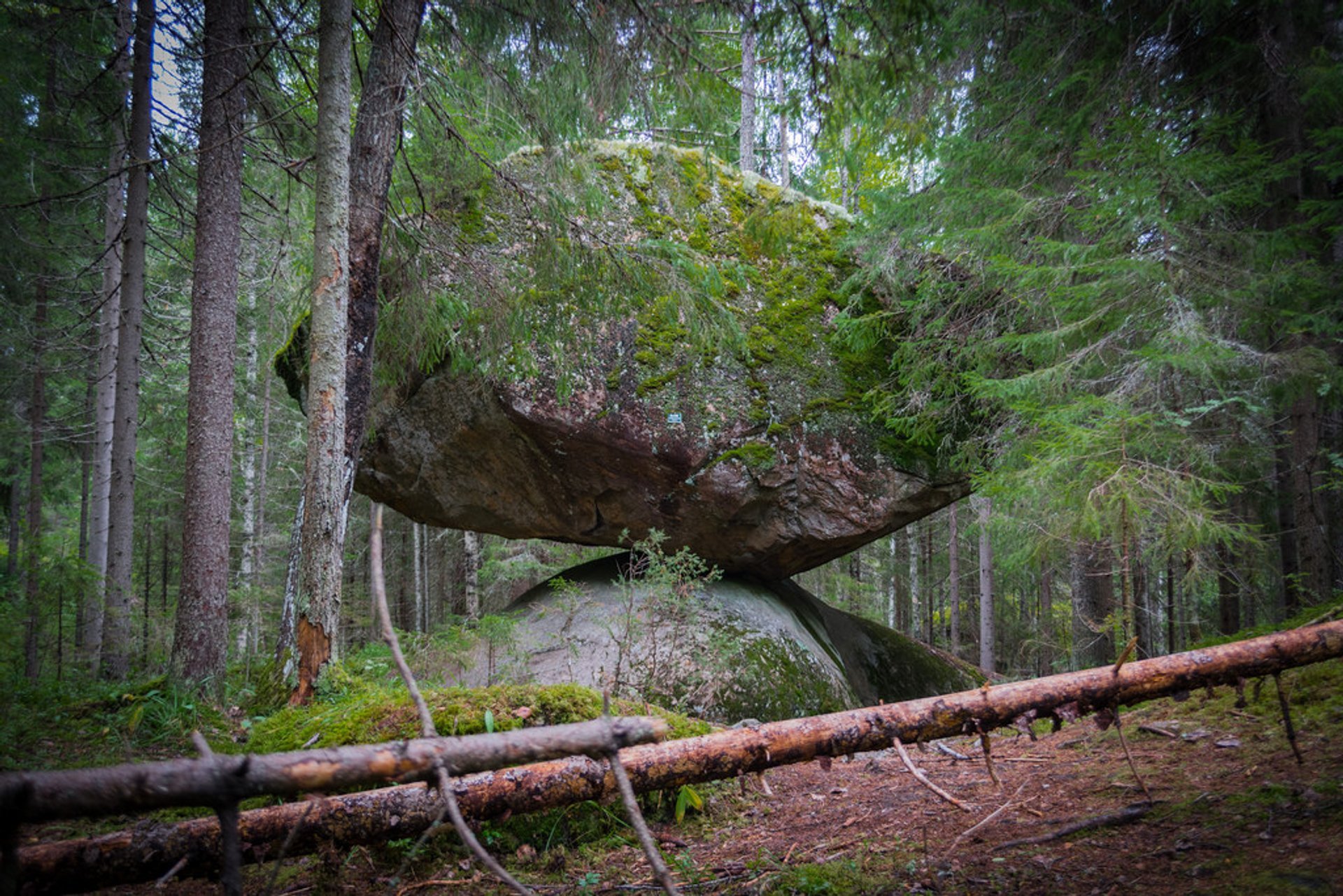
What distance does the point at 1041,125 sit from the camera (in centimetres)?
615

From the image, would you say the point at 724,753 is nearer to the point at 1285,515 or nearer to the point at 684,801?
the point at 684,801

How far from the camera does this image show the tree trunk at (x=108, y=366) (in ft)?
24.2

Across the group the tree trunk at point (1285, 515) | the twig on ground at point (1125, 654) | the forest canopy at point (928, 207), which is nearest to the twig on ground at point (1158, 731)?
the forest canopy at point (928, 207)

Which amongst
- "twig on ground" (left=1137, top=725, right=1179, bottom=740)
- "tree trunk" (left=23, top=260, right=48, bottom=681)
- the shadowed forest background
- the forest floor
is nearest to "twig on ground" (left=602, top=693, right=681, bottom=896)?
the forest floor

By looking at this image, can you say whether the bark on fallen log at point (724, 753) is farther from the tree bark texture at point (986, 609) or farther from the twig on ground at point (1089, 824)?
the tree bark texture at point (986, 609)

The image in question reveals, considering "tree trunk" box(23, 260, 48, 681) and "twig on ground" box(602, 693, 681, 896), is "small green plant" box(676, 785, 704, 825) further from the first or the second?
"tree trunk" box(23, 260, 48, 681)

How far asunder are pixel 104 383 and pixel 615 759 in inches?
392

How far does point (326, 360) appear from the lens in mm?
4543


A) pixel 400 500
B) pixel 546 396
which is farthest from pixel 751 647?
pixel 400 500

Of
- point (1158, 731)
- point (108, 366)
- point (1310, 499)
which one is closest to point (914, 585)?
point (1310, 499)

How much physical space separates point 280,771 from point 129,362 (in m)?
8.48

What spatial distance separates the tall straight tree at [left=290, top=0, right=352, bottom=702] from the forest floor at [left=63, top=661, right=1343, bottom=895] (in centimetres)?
211

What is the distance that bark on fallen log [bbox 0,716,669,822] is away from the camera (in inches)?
43.6

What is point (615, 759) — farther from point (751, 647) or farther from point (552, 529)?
point (552, 529)
